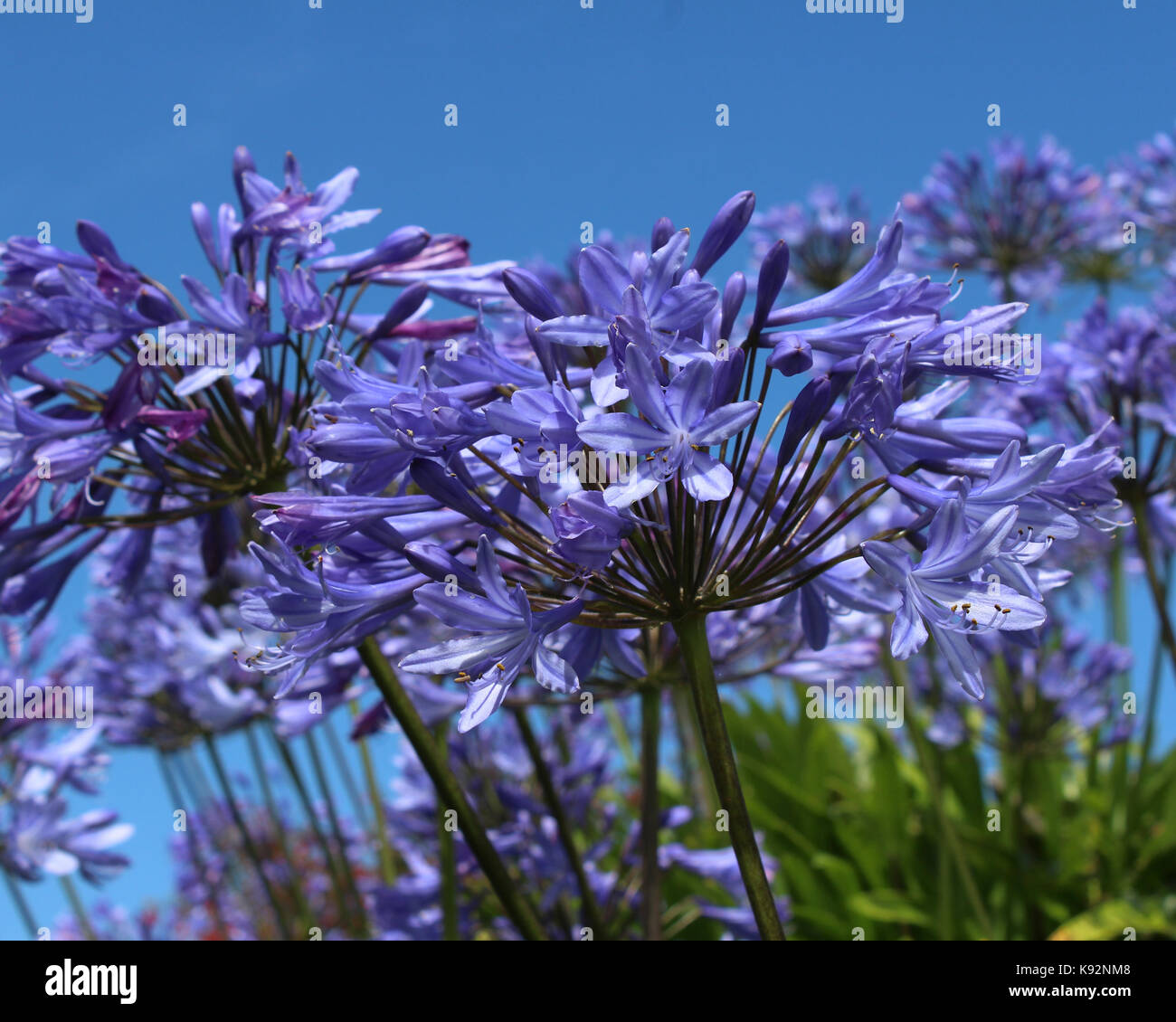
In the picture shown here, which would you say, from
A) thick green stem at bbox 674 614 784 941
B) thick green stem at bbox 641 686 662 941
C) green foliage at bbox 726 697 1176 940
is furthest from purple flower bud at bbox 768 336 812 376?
green foliage at bbox 726 697 1176 940

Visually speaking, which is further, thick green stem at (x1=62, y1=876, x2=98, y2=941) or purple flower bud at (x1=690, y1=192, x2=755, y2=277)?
thick green stem at (x1=62, y1=876, x2=98, y2=941)

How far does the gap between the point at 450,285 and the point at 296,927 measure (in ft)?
19.5

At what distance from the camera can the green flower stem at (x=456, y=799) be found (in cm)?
271

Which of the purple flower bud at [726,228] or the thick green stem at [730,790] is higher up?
the purple flower bud at [726,228]

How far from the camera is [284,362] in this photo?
304 centimetres

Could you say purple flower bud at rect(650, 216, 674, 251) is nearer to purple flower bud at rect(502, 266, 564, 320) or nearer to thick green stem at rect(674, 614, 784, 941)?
purple flower bud at rect(502, 266, 564, 320)

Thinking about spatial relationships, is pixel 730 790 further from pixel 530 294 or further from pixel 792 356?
pixel 530 294

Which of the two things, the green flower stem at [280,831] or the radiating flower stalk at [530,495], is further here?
the green flower stem at [280,831]

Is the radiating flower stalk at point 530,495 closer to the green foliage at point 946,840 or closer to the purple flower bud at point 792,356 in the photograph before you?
the purple flower bud at point 792,356

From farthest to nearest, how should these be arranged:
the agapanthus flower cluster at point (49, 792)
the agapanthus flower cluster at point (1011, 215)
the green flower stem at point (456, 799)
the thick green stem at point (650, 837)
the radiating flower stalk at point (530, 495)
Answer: the agapanthus flower cluster at point (1011, 215), the agapanthus flower cluster at point (49, 792), the thick green stem at point (650, 837), the green flower stem at point (456, 799), the radiating flower stalk at point (530, 495)

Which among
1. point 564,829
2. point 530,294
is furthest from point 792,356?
point 564,829

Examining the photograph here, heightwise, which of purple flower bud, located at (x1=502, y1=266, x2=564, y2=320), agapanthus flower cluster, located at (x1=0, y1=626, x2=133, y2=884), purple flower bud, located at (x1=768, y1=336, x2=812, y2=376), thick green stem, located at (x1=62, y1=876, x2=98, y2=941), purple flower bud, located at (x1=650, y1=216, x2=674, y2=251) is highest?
purple flower bud, located at (x1=650, y1=216, x2=674, y2=251)

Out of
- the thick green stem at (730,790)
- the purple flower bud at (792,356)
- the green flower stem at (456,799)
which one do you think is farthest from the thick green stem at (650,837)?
the purple flower bud at (792,356)

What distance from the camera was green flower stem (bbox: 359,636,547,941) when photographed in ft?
8.91
